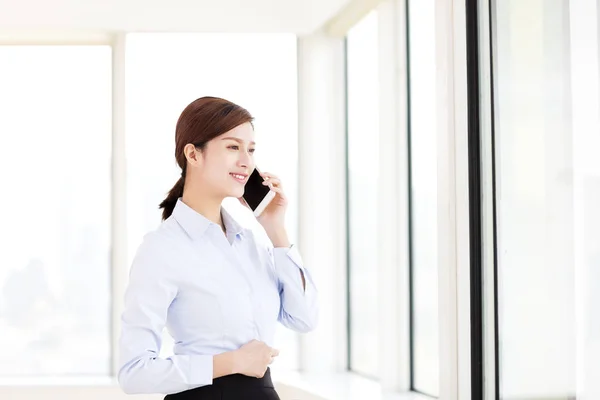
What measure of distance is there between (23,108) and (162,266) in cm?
293

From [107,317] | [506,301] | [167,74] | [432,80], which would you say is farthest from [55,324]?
[506,301]

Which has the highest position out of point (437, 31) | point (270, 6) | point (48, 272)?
point (270, 6)

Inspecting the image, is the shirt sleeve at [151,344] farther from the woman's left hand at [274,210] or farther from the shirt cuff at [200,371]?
the woman's left hand at [274,210]

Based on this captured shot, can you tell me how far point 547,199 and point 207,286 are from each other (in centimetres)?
98

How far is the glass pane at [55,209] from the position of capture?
13.4ft

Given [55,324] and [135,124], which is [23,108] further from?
[55,324]

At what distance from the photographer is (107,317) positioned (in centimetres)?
410

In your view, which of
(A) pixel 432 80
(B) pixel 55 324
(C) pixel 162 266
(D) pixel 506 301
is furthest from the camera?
(B) pixel 55 324

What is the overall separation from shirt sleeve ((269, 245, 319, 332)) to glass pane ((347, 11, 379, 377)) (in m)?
1.84

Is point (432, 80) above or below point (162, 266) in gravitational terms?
above

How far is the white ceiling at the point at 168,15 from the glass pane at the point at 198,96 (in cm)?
22

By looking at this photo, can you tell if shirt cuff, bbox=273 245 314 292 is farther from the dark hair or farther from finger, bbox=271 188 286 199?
the dark hair

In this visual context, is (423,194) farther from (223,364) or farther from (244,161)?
(223,364)

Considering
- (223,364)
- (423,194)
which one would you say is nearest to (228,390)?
(223,364)
